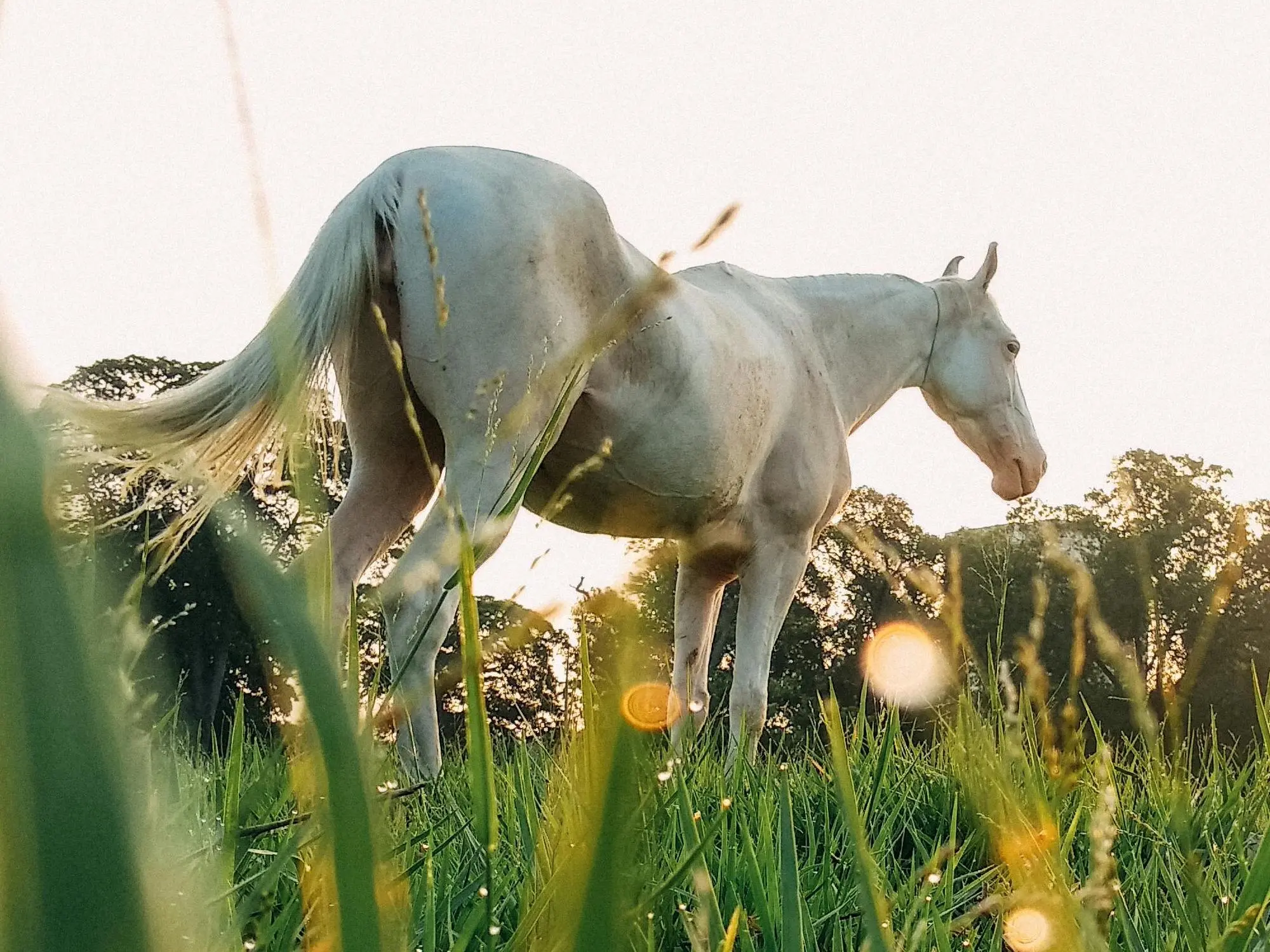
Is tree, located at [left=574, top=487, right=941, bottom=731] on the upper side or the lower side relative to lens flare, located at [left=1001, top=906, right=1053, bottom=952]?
upper

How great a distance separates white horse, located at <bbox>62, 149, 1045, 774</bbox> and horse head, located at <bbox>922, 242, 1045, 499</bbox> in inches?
41.3

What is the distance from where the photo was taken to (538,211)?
3.79 meters

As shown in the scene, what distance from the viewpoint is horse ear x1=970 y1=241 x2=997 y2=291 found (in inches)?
263

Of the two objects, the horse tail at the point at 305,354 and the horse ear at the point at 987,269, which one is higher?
the horse ear at the point at 987,269

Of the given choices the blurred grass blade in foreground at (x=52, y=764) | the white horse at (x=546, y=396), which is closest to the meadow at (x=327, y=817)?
the blurred grass blade in foreground at (x=52, y=764)

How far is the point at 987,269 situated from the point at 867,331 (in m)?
0.97

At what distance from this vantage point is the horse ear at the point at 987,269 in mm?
6668

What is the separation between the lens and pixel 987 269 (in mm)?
6688

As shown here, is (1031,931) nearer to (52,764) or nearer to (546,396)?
(52,764)

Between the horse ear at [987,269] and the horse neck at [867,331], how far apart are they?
300mm

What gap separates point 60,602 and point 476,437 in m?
3.44

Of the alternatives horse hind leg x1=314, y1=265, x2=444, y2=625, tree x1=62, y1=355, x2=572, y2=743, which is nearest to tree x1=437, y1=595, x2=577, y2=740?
tree x1=62, y1=355, x2=572, y2=743

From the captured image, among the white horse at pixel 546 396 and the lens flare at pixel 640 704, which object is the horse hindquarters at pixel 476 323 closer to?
the white horse at pixel 546 396

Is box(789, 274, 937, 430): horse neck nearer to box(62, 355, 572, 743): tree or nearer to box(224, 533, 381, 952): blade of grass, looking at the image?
box(62, 355, 572, 743): tree
